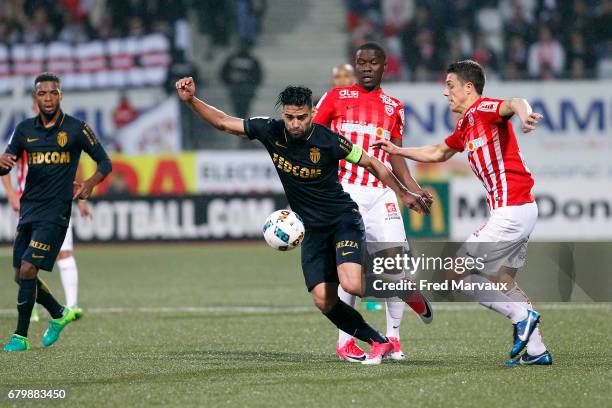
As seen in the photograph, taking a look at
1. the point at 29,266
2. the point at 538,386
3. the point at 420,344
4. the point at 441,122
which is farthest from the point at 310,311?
the point at 441,122

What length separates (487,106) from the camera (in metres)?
7.72

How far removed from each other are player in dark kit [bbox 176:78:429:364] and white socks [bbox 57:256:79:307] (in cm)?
411

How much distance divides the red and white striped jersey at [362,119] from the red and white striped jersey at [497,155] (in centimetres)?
107

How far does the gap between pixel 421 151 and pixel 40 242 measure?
3.32m

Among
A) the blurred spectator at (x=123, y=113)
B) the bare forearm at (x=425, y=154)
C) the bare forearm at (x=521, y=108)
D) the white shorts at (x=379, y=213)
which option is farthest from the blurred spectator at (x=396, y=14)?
the bare forearm at (x=521, y=108)

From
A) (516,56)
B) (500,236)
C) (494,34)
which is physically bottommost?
(500,236)

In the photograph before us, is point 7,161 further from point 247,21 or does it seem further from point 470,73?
point 247,21

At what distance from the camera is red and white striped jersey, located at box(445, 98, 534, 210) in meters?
7.79

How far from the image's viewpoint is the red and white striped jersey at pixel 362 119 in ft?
29.0

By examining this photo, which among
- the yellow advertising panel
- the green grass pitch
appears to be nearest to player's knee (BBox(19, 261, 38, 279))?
the green grass pitch

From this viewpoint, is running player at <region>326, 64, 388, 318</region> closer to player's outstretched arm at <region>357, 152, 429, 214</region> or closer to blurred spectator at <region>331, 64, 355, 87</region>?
blurred spectator at <region>331, 64, 355, 87</region>

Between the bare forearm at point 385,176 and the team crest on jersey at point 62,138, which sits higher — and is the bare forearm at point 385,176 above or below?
below

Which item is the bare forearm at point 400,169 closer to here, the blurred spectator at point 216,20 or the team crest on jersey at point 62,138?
the team crest on jersey at point 62,138

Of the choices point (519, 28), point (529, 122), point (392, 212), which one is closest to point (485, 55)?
point (519, 28)
